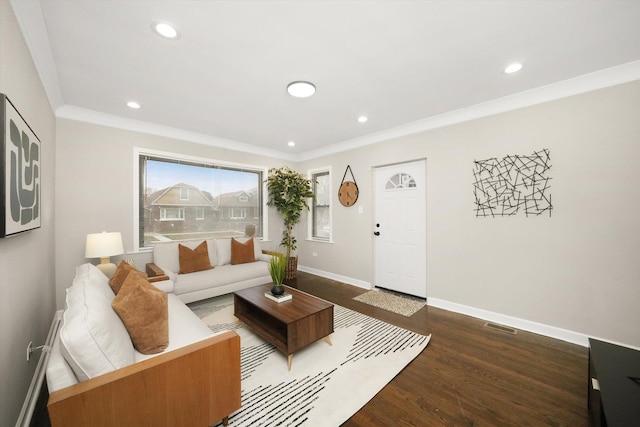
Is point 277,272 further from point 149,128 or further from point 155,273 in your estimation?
point 149,128

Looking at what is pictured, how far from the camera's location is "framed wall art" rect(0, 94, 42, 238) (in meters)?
1.21

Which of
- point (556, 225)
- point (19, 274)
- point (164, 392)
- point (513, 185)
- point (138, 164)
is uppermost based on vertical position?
point (138, 164)

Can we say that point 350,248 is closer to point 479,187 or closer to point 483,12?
point 479,187

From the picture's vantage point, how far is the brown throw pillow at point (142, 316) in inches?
60.1

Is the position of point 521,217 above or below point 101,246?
above

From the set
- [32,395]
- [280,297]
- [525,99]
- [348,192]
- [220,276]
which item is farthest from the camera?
[348,192]

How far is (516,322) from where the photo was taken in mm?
2832

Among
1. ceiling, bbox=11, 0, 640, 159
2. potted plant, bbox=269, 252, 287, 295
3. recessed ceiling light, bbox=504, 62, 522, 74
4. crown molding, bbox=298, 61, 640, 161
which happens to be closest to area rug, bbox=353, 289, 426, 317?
potted plant, bbox=269, 252, 287, 295

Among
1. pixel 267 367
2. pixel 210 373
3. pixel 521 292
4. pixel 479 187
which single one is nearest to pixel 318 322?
pixel 267 367

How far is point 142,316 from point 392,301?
10.3ft

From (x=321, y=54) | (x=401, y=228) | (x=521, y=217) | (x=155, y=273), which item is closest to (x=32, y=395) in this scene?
(x=155, y=273)

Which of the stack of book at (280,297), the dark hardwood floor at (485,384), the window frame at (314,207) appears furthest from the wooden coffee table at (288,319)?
the window frame at (314,207)

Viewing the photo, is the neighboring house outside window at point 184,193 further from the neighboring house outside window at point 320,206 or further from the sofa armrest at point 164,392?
the sofa armrest at point 164,392

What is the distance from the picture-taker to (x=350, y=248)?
4617 millimetres
